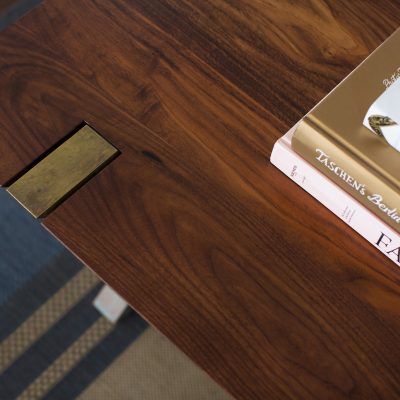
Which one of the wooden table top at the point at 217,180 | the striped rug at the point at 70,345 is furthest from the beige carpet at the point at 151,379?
the wooden table top at the point at 217,180

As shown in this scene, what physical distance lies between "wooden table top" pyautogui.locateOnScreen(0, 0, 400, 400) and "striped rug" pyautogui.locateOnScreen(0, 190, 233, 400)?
0.42 meters

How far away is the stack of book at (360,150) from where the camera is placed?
52 centimetres

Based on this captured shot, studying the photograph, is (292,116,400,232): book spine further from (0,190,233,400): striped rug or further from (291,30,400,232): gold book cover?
(0,190,233,400): striped rug

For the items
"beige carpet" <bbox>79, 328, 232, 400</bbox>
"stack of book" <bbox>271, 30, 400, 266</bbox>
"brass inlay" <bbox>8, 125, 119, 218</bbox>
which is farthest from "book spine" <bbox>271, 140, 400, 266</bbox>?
"beige carpet" <bbox>79, 328, 232, 400</bbox>

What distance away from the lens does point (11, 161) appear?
591mm

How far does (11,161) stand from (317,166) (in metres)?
0.30

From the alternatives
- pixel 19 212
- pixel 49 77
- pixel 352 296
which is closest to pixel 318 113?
pixel 352 296

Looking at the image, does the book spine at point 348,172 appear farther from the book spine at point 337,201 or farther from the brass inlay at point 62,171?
the brass inlay at point 62,171

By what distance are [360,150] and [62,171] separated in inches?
11.3

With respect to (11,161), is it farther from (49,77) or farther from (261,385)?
(261,385)

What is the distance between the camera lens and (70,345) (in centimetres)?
96

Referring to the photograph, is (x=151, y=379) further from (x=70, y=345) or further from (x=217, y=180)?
(x=217, y=180)

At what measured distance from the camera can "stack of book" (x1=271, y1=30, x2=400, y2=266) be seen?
1.70ft

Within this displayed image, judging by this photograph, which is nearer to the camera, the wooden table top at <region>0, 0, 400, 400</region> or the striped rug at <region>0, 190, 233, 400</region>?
the wooden table top at <region>0, 0, 400, 400</region>
